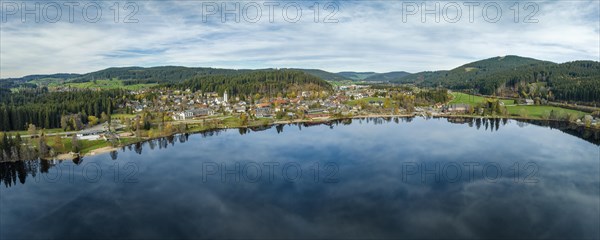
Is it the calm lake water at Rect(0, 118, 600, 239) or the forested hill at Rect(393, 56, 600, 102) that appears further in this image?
the forested hill at Rect(393, 56, 600, 102)

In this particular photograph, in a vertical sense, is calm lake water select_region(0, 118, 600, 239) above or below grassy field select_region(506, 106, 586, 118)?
below

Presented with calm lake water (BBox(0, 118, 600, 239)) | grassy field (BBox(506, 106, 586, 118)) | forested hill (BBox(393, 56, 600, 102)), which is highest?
forested hill (BBox(393, 56, 600, 102))

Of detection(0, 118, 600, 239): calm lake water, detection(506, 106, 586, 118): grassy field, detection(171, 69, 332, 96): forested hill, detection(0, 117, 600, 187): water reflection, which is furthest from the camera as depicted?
detection(171, 69, 332, 96): forested hill

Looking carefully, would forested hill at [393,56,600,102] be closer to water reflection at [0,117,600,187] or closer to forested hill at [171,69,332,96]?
water reflection at [0,117,600,187]

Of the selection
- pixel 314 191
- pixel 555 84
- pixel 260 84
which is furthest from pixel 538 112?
pixel 260 84

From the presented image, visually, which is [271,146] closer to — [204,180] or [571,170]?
[204,180]

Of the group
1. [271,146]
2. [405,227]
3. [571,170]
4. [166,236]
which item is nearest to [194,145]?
[271,146]

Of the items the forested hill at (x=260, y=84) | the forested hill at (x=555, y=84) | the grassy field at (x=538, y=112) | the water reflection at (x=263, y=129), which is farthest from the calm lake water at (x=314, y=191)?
the forested hill at (x=260, y=84)

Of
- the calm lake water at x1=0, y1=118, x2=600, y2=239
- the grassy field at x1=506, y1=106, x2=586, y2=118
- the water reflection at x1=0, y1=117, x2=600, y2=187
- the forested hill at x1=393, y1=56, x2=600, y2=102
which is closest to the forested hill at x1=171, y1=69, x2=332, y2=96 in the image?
the water reflection at x1=0, y1=117, x2=600, y2=187
